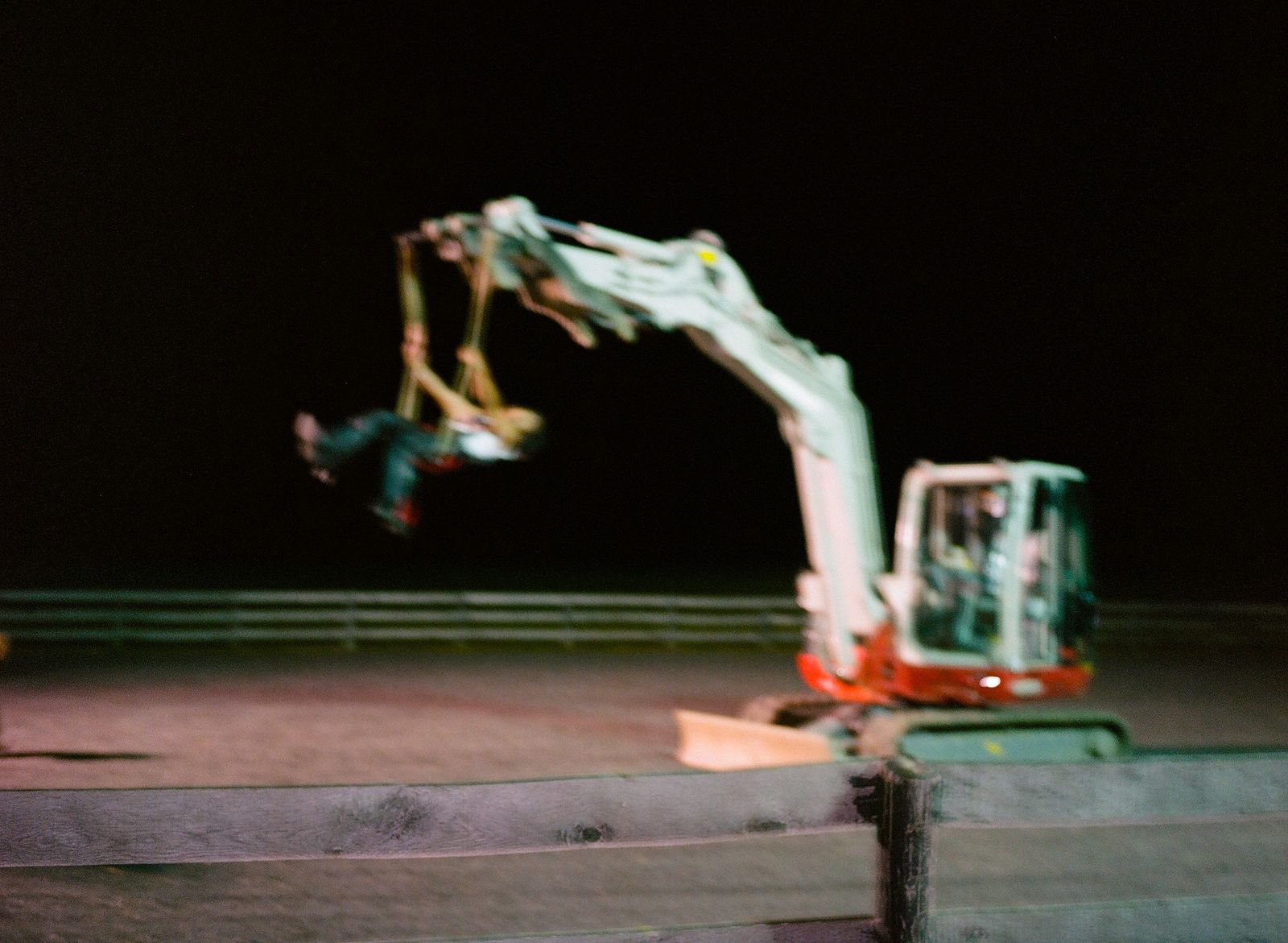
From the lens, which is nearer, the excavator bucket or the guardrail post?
the guardrail post

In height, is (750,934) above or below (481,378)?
below

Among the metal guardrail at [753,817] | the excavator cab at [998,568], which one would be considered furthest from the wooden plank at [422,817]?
the excavator cab at [998,568]

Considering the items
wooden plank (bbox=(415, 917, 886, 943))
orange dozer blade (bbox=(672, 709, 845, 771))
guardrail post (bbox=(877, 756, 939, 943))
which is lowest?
orange dozer blade (bbox=(672, 709, 845, 771))

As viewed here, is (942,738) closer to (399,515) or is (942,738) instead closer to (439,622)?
(399,515)

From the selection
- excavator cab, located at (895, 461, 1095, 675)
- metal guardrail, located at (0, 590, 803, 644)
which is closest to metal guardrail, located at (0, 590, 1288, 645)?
metal guardrail, located at (0, 590, 803, 644)

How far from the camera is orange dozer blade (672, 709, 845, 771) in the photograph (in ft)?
27.8

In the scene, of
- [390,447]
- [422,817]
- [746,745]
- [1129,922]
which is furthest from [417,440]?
[746,745]

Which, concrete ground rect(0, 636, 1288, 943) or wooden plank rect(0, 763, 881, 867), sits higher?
wooden plank rect(0, 763, 881, 867)

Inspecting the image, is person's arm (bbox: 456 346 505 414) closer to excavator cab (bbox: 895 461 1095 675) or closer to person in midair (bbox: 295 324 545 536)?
person in midair (bbox: 295 324 545 536)

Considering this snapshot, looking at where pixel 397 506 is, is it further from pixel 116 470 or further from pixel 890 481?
pixel 116 470

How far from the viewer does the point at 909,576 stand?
8914 millimetres

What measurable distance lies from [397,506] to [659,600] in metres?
14.0

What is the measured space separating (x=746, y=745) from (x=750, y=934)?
5253 millimetres

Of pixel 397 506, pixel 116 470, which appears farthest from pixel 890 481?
pixel 397 506
